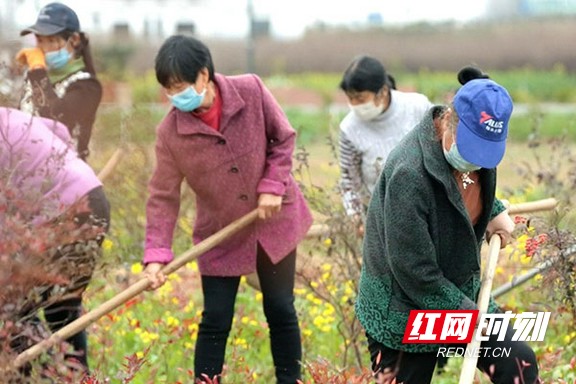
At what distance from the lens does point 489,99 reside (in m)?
3.44

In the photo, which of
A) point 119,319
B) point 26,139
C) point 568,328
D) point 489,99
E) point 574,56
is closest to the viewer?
point 489,99

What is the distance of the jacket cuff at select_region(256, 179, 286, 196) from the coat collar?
26 centimetres

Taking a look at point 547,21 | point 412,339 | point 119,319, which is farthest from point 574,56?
point 412,339

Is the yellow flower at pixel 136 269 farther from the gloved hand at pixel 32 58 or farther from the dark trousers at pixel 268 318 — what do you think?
the dark trousers at pixel 268 318

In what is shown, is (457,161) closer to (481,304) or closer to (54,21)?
(481,304)

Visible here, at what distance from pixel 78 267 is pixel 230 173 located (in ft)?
2.56

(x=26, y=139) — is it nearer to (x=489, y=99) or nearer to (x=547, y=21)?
(x=489, y=99)

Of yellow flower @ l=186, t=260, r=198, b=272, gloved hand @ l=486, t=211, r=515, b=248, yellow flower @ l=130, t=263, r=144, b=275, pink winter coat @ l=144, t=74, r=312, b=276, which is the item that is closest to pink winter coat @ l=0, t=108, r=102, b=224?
pink winter coat @ l=144, t=74, r=312, b=276

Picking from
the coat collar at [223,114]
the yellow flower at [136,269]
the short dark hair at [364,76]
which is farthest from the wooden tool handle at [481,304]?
the yellow flower at [136,269]

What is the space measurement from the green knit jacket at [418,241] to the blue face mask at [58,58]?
90.3 inches

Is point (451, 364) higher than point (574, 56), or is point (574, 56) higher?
point (451, 364)

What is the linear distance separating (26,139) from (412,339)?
62.2 inches

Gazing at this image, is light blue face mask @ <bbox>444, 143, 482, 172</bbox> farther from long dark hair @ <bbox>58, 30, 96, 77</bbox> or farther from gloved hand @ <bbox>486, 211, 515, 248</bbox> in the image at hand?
long dark hair @ <bbox>58, 30, 96, 77</bbox>

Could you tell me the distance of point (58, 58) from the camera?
219 inches
